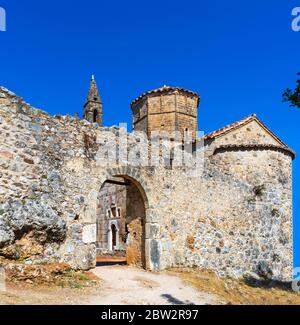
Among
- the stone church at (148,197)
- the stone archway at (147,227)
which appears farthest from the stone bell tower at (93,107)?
the stone archway at (147,227)

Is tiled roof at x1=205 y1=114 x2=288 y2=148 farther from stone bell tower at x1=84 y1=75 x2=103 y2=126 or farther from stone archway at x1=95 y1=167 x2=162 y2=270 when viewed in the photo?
stone bell tower at x1=84 y1=75 x2=103 y2=126

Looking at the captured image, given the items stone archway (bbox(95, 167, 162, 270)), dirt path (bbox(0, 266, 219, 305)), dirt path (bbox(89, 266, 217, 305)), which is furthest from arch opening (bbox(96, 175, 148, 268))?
dirt path (bbox(0, 266, 219, 305))

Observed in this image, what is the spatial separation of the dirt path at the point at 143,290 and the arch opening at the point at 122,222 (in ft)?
3.86

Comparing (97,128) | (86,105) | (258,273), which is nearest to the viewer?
(97,128)

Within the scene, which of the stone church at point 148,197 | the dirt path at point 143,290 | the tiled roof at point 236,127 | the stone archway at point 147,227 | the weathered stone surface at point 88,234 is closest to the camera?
the dirt path at point 143,290

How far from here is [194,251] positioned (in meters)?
14.4

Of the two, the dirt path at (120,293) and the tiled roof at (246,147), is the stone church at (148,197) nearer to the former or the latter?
the tiled roof at (246,147)

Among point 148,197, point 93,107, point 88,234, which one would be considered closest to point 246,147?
point 148,197

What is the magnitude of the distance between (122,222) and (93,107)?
10035 mm

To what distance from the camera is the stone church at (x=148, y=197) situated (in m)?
9.80

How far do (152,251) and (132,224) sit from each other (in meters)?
1.45

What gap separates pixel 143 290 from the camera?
10.2 m
